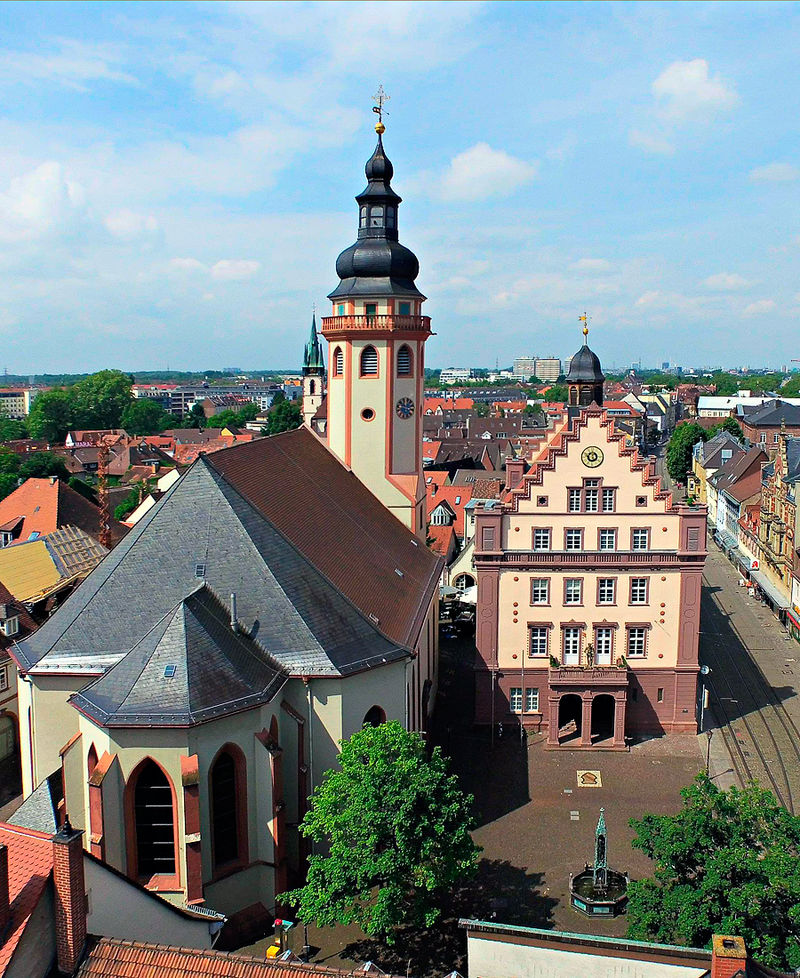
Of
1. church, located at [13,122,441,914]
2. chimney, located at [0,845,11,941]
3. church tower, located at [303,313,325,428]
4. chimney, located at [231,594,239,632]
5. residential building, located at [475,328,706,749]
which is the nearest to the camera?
chimney, located at [0,845,11,941]

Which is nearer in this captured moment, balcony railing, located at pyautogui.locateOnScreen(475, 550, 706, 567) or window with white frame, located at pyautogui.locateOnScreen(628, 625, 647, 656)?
balcony railing, located at pyautogui.locateOnScreen(475, 550, 706, 567)

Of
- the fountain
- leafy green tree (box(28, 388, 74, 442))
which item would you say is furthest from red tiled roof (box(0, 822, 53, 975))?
leafy green tree (box(28, 388, 74, 442))

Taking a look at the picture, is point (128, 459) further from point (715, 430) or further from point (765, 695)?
point (765, 695)

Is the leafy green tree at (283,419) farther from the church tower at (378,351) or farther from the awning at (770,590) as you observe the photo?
the church tower at (378,351)

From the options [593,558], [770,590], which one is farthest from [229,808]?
[770,590]

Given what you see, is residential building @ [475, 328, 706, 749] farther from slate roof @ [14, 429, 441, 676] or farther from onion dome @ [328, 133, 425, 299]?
onion dome @ [328, 133, 425, 299]

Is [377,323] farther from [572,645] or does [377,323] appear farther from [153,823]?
[153,823]

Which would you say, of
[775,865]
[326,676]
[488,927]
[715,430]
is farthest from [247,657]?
[715,430]
